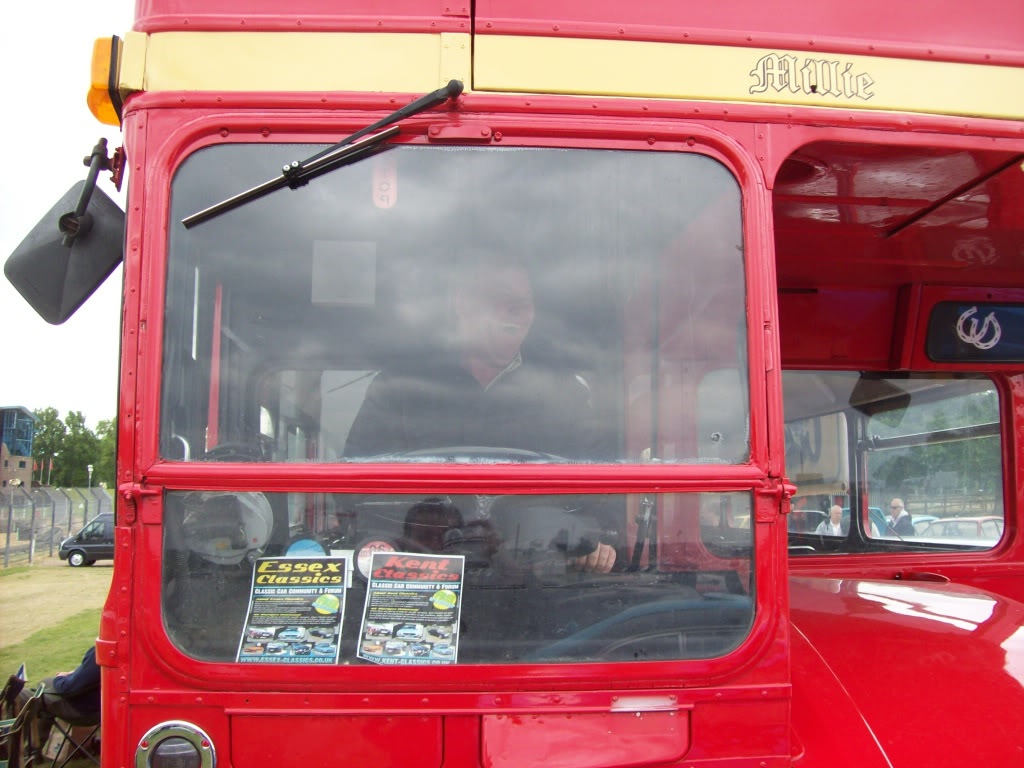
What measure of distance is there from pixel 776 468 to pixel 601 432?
380mm

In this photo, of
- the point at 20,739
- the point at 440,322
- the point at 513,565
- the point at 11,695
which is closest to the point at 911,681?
the point at 513,565

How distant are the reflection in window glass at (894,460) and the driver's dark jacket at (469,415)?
6.28 feet

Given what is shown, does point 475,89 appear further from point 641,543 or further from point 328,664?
point 328,664

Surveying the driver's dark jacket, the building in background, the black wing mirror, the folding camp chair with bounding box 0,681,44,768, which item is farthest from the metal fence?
the driver's dark jacket

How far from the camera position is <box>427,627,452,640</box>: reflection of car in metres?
1.60

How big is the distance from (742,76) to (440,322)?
906 mm

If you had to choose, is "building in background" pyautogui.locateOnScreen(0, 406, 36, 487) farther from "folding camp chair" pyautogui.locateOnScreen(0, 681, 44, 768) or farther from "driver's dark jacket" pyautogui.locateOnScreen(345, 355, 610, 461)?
"driver's dark jacket" pyautogui.locateOnScreen(345, 355, 610, 461)

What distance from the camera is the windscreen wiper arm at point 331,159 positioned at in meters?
1.67

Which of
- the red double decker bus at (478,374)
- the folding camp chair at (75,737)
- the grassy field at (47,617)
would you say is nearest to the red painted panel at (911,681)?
the red double decker bus at (478,374)

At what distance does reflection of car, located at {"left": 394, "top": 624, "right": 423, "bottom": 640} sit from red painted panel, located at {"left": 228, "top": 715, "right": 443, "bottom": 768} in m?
0.16

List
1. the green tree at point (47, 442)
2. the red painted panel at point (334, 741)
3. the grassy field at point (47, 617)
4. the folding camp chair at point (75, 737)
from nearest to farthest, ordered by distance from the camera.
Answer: the red painted panel at point (334, 741) → the folding camp chair at point (75, 737) → the grassy field at point (47, 617) → the green tree at point (47, 442)

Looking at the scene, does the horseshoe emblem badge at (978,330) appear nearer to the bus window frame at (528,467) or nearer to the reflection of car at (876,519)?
the reflection of car at (876,519)

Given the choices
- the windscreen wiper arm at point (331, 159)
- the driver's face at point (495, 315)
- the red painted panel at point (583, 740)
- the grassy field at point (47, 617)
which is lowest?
the grassy field at point (47, 617)

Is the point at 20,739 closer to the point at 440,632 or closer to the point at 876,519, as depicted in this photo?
the point at 440,632
